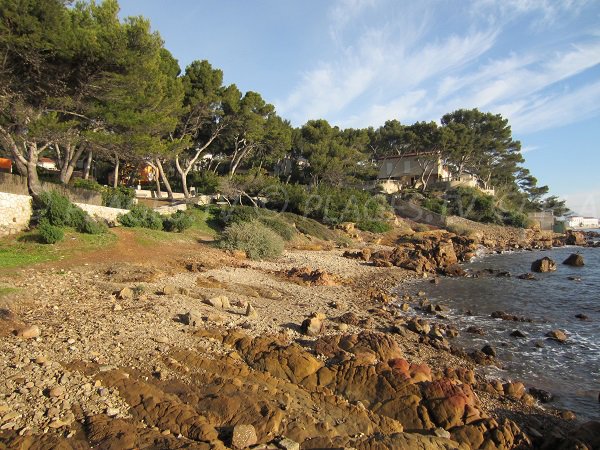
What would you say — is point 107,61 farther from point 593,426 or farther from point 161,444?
point 593,426

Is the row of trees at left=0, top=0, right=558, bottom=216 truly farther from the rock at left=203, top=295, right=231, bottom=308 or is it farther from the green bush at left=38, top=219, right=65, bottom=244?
the rock at left=203, top=295, right=231, bottom=308

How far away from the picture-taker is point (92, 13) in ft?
63.6

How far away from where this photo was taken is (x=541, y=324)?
12789 millimetres

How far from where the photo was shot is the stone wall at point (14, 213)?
54.9 ft

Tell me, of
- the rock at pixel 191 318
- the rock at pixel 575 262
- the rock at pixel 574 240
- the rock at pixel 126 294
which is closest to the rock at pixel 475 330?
the rock at pixel 191 318

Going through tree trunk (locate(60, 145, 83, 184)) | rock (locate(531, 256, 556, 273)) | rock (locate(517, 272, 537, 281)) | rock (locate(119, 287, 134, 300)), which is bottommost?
rock (locate(119, 287, 134, 300))

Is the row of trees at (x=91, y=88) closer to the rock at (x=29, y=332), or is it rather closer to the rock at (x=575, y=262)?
the rock at (x=29, y=332)

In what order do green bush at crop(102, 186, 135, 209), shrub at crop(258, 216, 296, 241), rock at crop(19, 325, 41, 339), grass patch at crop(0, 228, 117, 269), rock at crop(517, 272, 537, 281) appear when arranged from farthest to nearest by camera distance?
shrub at crop(258, 216, 296, 241)
green bush at crop(102, 186, 135, 209)
rock at crop(517, 272, 537, 281)
grass patch at crop(0, 228, 117, 269)
rock at crop(19, 325, 41, 339)

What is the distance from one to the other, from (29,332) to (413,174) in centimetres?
6116

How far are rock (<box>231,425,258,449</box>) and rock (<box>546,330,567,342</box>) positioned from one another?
10.0m

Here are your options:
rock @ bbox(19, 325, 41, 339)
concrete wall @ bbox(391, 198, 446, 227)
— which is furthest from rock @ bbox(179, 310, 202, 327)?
concrete wall @ bbox(391, 198, 446, 227)

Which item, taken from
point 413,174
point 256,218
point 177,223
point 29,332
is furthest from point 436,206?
point 29,332

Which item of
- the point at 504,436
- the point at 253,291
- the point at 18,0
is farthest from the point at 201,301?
the point at 18,0

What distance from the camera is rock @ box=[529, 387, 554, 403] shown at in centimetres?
779
